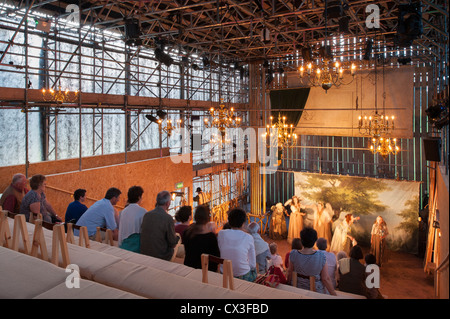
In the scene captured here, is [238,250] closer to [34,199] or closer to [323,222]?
[34,199]

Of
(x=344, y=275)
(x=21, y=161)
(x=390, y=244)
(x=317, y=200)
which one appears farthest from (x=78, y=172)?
(x=390, y=244)

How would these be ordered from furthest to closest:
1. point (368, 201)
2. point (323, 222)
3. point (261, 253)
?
1. point (368, 201)
2. point (323, 222)
3. point (261, 253)

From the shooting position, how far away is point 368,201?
39.0 ft

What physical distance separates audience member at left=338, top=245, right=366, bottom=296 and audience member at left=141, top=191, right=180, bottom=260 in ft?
7.66

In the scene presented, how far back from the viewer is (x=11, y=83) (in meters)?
9.69

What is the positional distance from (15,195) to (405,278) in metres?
8.89

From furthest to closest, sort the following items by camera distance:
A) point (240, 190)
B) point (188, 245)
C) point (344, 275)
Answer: point (240, 190) < point (344, 275) < point (188, 245)

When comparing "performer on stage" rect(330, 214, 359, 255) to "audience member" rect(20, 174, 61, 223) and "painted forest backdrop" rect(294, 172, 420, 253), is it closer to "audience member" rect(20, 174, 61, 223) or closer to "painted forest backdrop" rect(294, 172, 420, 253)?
"painted forest backdrop" rect(294, 172, 420, 253)

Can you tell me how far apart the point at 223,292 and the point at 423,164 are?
14.4 meters

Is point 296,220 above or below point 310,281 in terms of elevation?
below

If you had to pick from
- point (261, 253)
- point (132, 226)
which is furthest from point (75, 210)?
point (261, 253)

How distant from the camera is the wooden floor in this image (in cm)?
825
